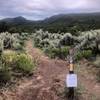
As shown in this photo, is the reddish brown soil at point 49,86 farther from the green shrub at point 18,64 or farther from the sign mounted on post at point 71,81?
the sign mounted on post at point 71,81

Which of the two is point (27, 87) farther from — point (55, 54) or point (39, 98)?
point (55, 54)

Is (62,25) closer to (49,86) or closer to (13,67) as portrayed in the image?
(13,67)

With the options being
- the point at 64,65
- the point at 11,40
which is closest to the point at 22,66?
the point at 64,65

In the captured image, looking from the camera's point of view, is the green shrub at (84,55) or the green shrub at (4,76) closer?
the green shrub at (4,76)

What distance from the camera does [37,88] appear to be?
935 cm

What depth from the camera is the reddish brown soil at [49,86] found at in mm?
8672

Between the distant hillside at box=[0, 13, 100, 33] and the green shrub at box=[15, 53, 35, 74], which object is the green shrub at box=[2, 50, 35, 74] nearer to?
the green shrub at box=[15, 53, 35, 74]

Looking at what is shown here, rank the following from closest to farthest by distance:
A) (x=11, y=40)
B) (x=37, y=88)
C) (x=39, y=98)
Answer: (x=39, y=98), (x=37, y=88), (x=11, y=40)

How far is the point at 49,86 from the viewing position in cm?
959

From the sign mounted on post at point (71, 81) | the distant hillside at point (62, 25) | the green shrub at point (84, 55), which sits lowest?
the distant hillside at point (62, 25)

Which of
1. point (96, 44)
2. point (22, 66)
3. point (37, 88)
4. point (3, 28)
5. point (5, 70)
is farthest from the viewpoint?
point (3, 28)

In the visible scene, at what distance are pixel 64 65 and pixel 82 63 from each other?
0.86m

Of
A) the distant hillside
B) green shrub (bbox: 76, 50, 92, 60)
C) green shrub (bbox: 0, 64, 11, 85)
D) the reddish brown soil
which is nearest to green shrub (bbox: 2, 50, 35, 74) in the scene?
the reddish brown soil

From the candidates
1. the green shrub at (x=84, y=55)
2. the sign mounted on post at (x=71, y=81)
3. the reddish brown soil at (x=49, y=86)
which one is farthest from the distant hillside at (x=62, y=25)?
the sign mounted on post at (x=71, y=81)
